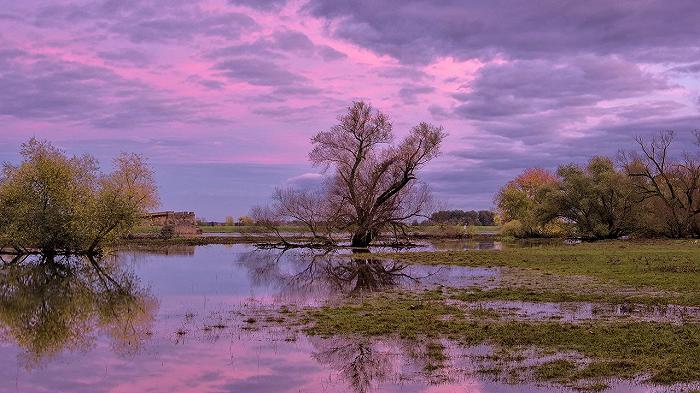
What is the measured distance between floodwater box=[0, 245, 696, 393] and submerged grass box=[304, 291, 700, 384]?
2.95 ft

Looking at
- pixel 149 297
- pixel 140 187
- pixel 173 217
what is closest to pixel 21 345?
pixel 149 297

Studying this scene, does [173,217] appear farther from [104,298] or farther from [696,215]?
[104,298]

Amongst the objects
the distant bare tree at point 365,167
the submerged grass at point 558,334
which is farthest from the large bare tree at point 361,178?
the submerged grass at point 558,334

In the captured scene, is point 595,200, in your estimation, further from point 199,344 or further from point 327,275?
point 199,344

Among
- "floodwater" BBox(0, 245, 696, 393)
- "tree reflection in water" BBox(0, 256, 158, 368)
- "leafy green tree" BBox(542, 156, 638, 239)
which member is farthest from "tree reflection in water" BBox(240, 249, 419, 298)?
"leafy green tree" BBox(542, 156, 638, 239)

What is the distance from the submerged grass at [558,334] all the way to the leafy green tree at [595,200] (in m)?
62.1

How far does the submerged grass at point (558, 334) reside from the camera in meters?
12.1

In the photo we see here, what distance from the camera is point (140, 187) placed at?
271 feet

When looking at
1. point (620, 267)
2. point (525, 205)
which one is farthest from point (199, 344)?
point (525, 205)

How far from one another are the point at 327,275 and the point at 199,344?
19417 mm

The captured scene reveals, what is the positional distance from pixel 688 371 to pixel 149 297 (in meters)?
20.0

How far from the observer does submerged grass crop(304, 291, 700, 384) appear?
1211cm

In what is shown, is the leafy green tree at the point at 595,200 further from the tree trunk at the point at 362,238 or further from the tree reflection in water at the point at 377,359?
the tree reflection in water at the point at 377,359

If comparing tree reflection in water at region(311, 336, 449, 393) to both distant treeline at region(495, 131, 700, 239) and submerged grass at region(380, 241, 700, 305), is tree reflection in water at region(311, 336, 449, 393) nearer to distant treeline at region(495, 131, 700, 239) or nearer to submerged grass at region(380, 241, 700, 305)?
submerged grass at region(380, 241, 700, 305)
